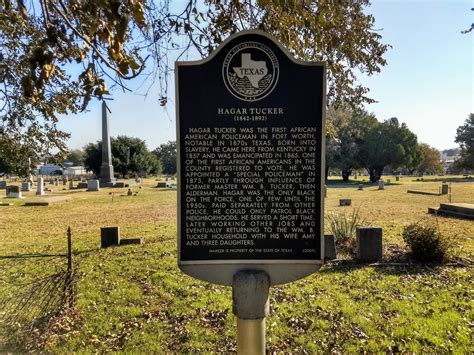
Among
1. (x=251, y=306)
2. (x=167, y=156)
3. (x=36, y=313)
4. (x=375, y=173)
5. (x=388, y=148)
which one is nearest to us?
(x=251, y=306)

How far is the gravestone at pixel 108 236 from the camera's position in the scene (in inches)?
394

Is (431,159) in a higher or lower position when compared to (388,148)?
lower

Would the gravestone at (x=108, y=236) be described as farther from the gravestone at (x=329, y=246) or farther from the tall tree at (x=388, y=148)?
the tall tree at (x=388, y=148)

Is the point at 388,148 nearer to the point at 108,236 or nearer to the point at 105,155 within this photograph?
the point at 105,155

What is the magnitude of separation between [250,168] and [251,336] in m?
1.45

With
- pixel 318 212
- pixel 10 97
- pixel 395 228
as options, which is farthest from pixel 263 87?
pixel 395 228

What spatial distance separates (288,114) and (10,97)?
7349mm

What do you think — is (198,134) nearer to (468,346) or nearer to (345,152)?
(468,346)

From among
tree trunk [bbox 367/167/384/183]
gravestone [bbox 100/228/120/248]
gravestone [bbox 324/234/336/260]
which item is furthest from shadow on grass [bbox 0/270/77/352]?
tree trunk [bbox 367/167/384/183]

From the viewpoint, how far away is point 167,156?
384 ft

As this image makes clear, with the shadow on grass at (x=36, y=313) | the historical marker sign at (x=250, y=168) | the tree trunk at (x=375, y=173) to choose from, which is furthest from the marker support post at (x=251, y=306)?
the tree trunk at (x=375, y=173)

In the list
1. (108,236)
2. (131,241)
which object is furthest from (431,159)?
(108,236)

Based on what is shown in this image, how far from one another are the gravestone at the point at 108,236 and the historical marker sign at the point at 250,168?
736 centimetres

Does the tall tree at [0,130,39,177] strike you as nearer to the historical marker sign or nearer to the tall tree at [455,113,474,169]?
the historical marker sign
